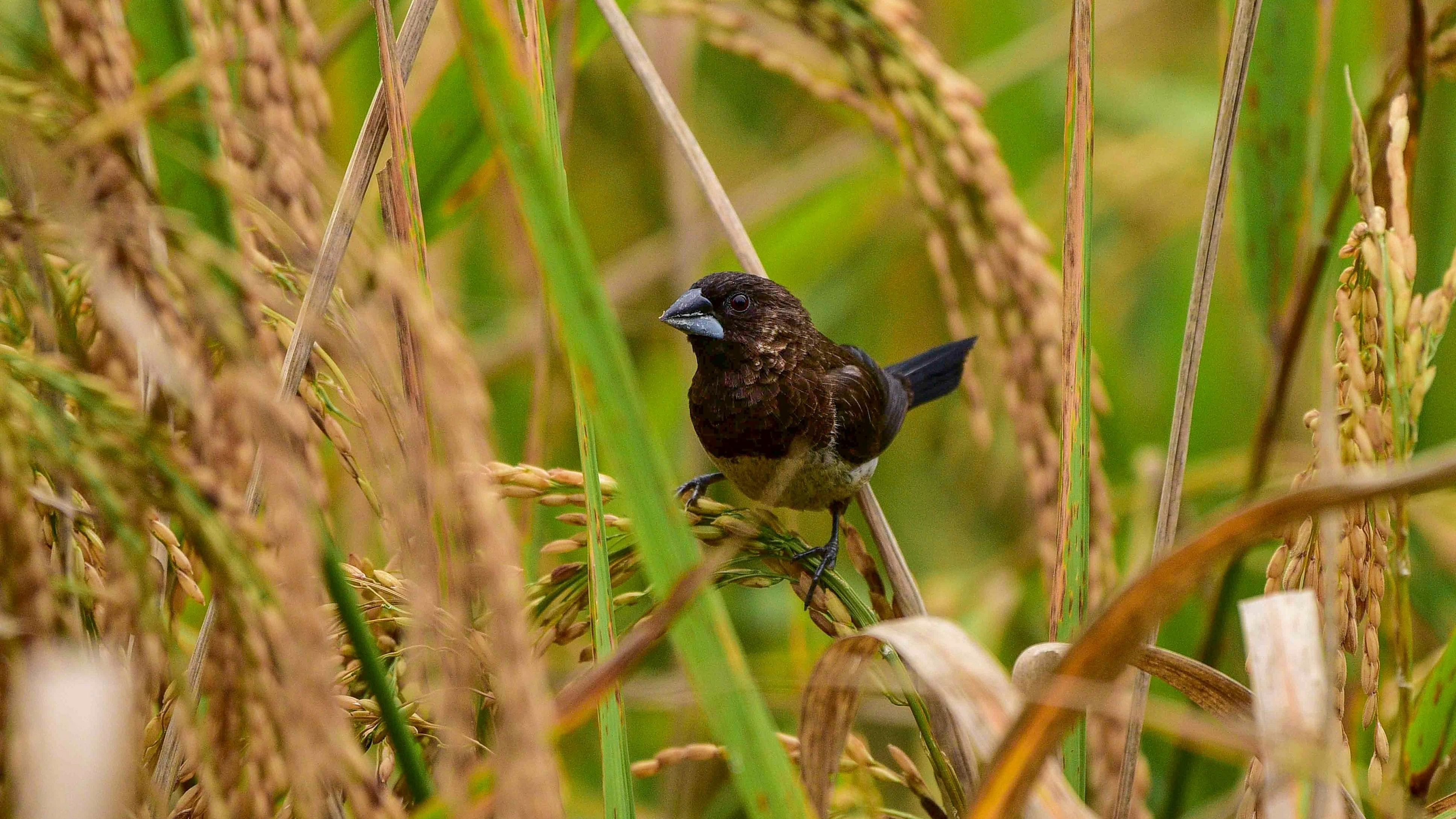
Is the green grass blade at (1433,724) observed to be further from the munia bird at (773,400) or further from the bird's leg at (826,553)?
the munia bird at (773,400)

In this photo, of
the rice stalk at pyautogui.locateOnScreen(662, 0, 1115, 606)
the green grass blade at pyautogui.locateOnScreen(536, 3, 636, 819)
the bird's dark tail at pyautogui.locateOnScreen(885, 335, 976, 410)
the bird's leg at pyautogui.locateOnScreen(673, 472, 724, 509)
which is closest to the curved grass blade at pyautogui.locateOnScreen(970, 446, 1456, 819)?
the green grass blade at pyautogui.locateOnScreen(536, 3, 636, 819)

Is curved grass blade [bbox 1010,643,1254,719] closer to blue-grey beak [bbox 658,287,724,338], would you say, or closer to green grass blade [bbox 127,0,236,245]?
green grass blade [bbox 127,0,236,245]

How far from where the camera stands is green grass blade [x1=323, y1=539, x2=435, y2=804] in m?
0.89

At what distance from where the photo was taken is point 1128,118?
3771 mm

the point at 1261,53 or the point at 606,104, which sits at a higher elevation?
the point at 606,104

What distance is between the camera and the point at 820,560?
2.06 meters

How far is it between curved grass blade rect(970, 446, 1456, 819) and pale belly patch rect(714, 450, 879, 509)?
1415mm

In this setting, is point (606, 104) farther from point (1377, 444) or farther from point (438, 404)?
point (438, 404)

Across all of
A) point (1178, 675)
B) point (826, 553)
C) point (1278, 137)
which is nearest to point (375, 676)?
point (1178, 675)

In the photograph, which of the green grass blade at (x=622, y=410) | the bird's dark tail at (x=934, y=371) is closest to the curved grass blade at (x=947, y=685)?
the green grass blade at (x=622, y=410)

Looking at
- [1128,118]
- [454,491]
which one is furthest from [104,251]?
[1128,118]

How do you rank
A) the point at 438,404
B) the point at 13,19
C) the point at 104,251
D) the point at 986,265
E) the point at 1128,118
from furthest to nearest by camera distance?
the point at 1128,118, the point at 13,19, the point at 986,265, the point at 104,251, the point at 438,404

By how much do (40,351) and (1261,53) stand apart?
1872 mm

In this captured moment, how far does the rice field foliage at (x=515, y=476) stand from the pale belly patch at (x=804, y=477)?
0.70ft
